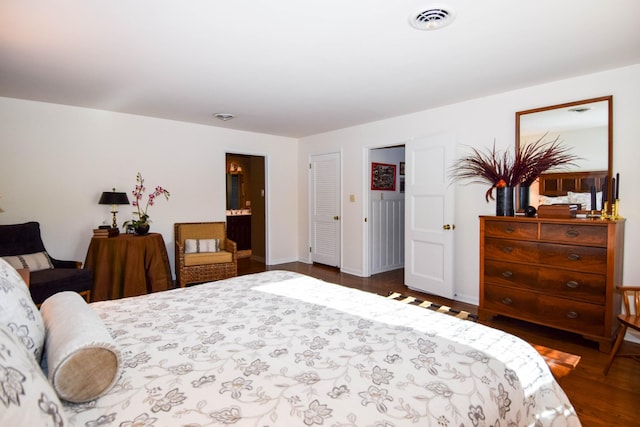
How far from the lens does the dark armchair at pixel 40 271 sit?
2.97m

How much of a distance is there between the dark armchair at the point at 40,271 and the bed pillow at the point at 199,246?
122 cm

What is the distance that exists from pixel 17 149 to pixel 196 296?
3.42m

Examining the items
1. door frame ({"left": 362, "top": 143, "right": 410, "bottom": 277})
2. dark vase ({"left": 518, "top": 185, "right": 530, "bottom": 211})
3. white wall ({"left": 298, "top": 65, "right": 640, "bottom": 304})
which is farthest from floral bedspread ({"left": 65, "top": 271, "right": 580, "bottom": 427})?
door frame ({"left": 362, "top": 143, "right": 410, "bottom": 277})

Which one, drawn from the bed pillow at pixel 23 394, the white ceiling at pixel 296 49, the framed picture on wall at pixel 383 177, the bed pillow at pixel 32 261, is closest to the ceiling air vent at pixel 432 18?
the white ceiling at pixel 296 49

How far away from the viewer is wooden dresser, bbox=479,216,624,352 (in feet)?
8.38

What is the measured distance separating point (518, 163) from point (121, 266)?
427 centimetres

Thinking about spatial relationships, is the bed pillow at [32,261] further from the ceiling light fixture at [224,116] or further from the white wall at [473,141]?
the white wall at [473,141]

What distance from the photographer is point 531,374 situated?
4.14 feet

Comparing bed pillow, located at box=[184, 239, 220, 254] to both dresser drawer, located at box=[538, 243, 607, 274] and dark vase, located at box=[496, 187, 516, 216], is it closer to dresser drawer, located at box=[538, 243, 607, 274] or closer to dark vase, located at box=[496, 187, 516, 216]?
dark vase, located at box=[496, 187, 516, 216]

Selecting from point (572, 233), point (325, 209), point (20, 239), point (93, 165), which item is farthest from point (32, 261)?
point (572, 233)

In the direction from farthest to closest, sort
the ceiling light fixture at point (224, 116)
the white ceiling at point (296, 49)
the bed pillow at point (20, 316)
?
the ceiling light fixture at point (224, 116) < the white ceiling at point (296, 49) < the bed pillow at point (20, 316)

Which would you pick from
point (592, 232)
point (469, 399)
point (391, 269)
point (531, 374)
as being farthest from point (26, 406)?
point (391, 269)

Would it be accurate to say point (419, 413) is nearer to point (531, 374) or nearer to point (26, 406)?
point (531, 374)

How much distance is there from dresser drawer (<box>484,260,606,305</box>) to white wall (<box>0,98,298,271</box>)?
3943mm
